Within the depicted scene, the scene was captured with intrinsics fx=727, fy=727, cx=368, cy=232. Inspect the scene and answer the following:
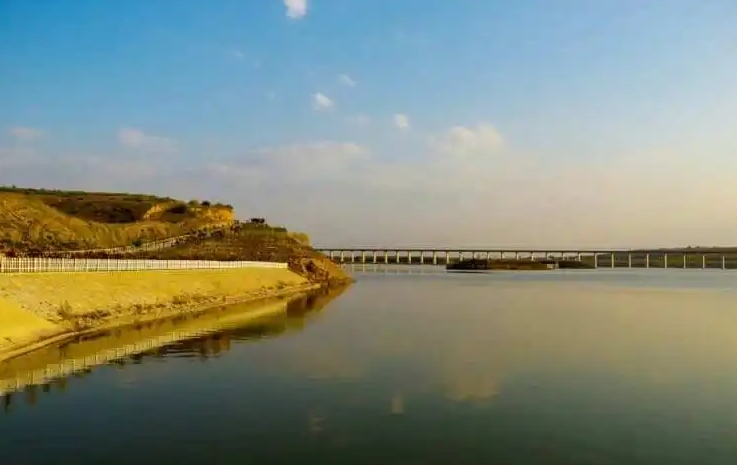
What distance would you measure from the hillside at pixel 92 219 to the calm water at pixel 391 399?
1960 inches

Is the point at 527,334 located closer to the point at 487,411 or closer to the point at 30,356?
the point at 487,411

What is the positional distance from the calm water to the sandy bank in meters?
1.99

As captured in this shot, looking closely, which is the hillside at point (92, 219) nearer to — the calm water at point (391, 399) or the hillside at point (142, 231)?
the hillside at point (142, 231)

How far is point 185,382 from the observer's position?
79.9 feet

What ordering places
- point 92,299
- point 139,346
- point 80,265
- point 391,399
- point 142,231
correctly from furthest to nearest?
1. point 142,231
2. point 80,265
3. point 92,299
4. point 139,346
5. point 391,399

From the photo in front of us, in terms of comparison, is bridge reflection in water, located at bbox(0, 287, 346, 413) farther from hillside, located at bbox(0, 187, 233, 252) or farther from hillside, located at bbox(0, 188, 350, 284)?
hillside, located at bbox(0, 187, 233, 252)

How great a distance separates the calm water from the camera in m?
16.0

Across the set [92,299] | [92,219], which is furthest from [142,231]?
[92,299]

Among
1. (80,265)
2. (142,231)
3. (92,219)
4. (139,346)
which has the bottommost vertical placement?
(139,346)

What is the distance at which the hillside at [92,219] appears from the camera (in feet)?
298

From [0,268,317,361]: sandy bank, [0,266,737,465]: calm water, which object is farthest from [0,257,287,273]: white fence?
[0,266,737,465]: calm water

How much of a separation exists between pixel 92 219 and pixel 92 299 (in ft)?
365

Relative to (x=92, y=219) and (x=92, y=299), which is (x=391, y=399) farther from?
(x=92, y=219)

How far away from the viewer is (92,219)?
14575 cm
